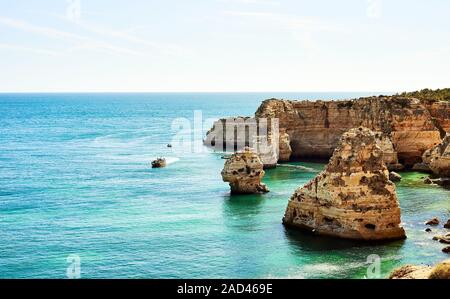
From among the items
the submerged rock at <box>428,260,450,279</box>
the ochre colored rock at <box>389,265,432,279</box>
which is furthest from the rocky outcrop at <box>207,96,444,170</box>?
the submerged rock at <box>428,260,450,279</box>

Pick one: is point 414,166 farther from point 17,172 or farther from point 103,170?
point 17,172

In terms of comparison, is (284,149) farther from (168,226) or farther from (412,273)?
(412,273)

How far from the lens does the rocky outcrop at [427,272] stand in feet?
32.7

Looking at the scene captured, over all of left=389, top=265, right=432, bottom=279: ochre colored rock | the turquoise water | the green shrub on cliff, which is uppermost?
the green shrub on cliff

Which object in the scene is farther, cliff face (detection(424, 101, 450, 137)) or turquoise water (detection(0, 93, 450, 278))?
cliff face (detection(424, 101, 450, 137))

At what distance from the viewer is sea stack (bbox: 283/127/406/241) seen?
119 feet

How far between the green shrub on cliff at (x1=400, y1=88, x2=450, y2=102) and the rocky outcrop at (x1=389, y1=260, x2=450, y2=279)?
219 ft

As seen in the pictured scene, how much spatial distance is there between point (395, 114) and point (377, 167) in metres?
35.7

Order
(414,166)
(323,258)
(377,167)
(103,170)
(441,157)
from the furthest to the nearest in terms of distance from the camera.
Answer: (103,170) < (414,166) < (441,157) < (377,167) < (323,258)

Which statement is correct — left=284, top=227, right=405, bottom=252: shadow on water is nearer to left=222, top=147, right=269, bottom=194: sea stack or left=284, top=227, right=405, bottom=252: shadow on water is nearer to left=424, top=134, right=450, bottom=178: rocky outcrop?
left=222, top=147, right=269, bottom=194: sea stack

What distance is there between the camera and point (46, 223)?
43.9m

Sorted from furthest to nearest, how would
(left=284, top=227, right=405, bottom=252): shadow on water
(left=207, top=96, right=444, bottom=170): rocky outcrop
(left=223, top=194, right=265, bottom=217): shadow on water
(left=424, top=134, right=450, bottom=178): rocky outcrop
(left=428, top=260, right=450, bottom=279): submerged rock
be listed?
(left=207, top=96, right=444, bottom=170): rocky outcrop, (left=424, top=134, right=450, bottom=178): rocky outcrop, (left=223, top=194, right=265, bottom=217): shadow on water, (left=284, top=227, right=405, bottom=252): shadow on water, (left=428, top=260, right=450, bottom=279): submerged rock
